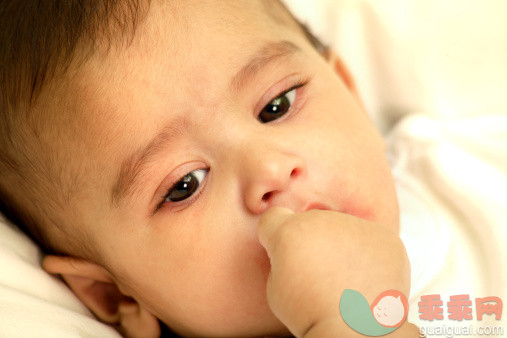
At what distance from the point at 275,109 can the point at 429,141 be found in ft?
2.43

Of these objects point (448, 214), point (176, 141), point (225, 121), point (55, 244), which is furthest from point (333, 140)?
point (55, 244)

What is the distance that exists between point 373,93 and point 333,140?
87cm

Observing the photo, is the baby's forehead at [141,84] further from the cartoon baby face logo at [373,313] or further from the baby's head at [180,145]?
the cartoon baby face logo at [373,313]

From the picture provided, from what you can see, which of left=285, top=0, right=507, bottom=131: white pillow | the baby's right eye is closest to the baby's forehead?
the baby's right eye

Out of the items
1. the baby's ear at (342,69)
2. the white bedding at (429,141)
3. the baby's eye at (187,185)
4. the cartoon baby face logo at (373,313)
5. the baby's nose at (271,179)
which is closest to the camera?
the cartoon baby face logo at (373,313)

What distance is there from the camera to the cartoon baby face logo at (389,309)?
3.32 ft

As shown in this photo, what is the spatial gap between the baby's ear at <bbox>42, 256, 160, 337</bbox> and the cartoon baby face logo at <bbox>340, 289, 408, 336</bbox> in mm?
655

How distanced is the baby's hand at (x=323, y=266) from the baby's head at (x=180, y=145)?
0.11 meters

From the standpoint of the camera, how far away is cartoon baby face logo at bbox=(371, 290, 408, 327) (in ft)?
3.32

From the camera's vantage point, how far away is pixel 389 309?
3.35ft

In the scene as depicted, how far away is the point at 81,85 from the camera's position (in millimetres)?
1247

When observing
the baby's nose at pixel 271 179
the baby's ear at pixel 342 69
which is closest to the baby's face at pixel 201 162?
the baby's nose at pixel 271 179

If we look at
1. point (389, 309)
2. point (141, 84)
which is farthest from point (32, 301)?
point (389, 309)

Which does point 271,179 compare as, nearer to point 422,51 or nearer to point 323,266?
point 323,266
